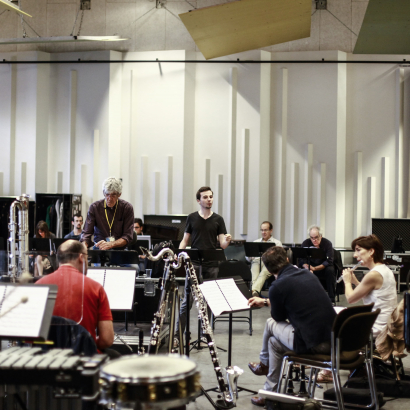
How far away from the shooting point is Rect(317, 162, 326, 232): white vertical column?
33.8 ft

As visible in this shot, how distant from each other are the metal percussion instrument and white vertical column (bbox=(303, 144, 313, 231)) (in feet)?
28.2

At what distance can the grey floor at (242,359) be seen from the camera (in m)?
4.04

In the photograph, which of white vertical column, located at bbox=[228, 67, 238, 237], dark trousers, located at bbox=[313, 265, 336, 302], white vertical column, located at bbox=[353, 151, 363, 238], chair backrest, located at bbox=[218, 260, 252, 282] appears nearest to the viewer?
chair backrest, located at bbox=[218, 260, 252, 282]

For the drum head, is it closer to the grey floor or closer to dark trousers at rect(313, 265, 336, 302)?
the grey floor

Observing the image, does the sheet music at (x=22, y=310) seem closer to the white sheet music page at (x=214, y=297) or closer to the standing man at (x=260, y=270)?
the white sheet music page at (x=214, y=297)

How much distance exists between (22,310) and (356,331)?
201cm

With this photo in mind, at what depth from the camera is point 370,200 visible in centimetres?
1023

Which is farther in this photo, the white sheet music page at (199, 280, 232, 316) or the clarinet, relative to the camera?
the white sheet music page at (199, 280, 232, 316)

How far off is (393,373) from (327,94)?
689 centimetres

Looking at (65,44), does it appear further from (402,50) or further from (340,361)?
(340,361)

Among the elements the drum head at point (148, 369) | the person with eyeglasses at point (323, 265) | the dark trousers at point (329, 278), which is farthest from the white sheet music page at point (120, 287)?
the dark trousers at point (329, 278)

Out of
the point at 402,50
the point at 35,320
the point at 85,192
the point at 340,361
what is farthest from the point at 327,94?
the point at 35,320

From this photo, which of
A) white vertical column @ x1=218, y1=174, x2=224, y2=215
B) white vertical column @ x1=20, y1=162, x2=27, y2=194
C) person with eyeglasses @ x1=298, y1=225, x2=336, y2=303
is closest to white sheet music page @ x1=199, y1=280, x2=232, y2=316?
person with eyeglasses @ x1=298, y1=225, x2=336, y2=303

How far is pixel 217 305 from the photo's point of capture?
3.96 metres
